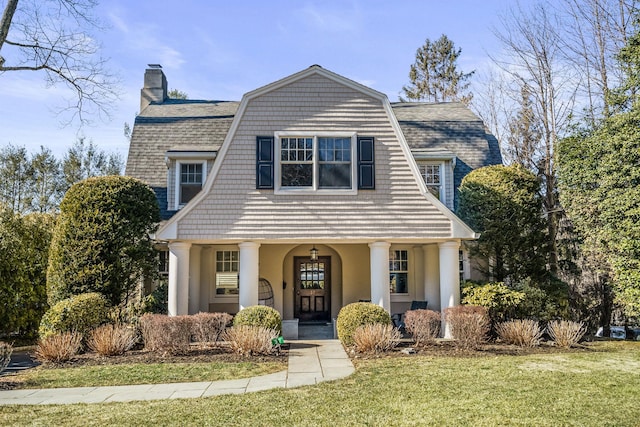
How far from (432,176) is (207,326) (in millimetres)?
8625

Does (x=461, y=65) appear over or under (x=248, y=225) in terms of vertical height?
over

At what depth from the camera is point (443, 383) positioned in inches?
298

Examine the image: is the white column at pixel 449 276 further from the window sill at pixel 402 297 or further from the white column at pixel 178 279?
the white column at pixel 178 279

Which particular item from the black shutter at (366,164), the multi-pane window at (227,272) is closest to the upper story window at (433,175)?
the black shutter at (366,164)

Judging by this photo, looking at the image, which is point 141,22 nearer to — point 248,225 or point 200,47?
point 200,47

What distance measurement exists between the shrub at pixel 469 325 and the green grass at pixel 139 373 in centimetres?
431

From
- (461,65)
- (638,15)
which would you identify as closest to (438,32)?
(461,65)

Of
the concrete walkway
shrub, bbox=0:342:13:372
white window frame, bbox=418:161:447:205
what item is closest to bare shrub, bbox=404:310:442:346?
the concrete walkway

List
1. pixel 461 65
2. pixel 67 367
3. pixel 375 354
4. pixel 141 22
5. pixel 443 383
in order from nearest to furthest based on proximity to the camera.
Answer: pixel 443 383 < pixel 67 367 < pixel 375 354 < pixel 141 22 < pixel 461 65

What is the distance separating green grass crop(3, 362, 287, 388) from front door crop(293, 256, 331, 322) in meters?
6.46

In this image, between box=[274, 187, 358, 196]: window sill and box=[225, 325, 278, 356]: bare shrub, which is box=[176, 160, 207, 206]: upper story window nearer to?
box=[274, 187, 358, 196]: window sill

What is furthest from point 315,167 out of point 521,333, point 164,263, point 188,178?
point 521,333

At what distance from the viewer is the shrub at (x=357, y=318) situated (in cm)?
1087

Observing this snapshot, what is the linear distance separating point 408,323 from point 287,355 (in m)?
3.08
